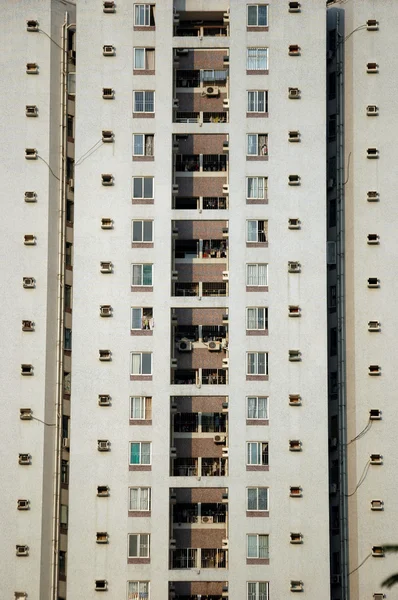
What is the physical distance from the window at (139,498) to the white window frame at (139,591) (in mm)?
2818

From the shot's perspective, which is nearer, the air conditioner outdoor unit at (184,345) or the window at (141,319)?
the window at (141,319)

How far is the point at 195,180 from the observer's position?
50875mm

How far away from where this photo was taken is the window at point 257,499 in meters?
47.7

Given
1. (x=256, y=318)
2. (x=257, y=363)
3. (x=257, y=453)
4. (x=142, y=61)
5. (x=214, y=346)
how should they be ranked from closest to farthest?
(x=257, y=453) < (x=257, y=363) < (x=256, y=318) < (x=214, y=346) < (x=142, y=61)

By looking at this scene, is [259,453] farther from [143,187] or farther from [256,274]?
[143,187]

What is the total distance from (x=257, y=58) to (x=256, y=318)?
10.7 metres

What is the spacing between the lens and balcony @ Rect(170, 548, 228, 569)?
158 feet

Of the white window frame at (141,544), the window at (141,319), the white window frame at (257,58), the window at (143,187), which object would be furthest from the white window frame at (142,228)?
the white window frame at (141,544)

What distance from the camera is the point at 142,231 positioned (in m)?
49.3

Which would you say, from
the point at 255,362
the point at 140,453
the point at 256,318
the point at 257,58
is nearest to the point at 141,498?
the point at 140,453

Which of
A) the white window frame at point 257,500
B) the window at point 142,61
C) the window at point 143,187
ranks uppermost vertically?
the window at point 142,61

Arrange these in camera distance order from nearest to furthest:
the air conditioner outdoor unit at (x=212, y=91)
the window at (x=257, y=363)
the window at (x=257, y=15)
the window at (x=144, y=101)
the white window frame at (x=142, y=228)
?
the window at (x=257, y=363), the white window frame at (x=142, y=228), the window at (x=144, y=101), the window at (x=257, y=15), the air conditioner outdoor unit at (x=212, y=91)

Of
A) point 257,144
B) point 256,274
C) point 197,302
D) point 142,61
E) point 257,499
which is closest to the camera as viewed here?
point 257,499

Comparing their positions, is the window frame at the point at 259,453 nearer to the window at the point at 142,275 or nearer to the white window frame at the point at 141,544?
the white window frame at the point at 141,544
